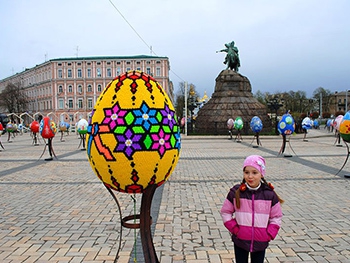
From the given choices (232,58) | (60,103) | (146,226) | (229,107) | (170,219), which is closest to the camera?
(146,226)

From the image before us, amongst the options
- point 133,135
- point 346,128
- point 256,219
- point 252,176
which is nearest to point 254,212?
point 256,219

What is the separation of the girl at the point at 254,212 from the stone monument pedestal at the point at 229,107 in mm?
25773

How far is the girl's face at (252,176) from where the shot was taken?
2.91 m

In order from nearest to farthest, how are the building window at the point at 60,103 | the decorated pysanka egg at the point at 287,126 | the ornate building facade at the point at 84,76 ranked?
the decorated pysanka egg at the point at 287,126
the ornate building facade at the point at 84,76
the building window at the point at 60,103

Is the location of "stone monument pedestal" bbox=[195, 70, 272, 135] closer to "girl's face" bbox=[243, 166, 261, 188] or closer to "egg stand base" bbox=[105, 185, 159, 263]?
"egg stand base" bbox=[105, 185, 159, 263]

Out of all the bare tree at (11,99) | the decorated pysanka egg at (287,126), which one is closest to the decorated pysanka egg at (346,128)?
the decorated pysanka egg at (287,126)

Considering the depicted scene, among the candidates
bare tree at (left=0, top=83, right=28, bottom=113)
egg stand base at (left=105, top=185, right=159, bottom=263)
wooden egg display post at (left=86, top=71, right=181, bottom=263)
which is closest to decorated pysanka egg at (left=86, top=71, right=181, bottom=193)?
wooden egg display post at (left=86, top=71, right=181, bottom=263)

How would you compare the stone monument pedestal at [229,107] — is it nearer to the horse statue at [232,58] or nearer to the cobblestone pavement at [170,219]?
the horse statue at [232,58]

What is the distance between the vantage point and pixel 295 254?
4145 millimetres

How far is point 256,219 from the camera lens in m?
2.91

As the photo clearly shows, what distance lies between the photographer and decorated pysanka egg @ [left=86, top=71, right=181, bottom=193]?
296cm

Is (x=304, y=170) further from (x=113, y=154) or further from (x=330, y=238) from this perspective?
(x=113, y=154)

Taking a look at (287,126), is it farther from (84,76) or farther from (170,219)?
(84,76)

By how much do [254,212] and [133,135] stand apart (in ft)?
4.23
